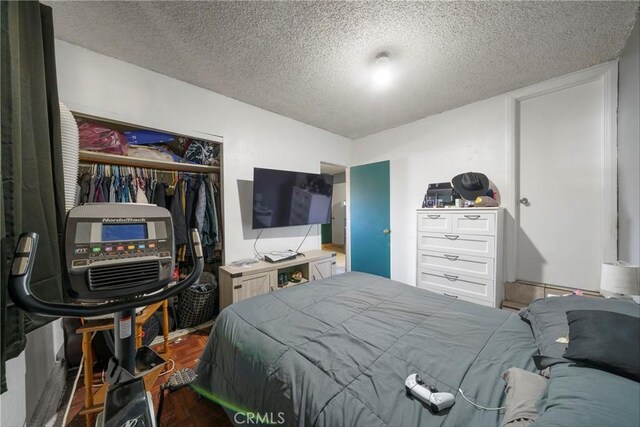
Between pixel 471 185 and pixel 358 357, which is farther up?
pixel 471 185

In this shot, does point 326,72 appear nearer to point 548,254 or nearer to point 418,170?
point 418,170

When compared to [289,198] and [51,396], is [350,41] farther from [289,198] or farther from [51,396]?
[51,396]

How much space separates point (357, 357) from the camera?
0.97 m

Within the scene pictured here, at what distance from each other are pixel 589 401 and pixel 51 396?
259 cm

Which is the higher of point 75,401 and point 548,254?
point 548,254

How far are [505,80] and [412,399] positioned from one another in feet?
9.11

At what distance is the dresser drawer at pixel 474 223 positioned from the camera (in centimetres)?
218

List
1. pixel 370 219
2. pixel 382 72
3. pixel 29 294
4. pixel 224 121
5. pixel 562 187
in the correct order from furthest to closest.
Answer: pixel 370 219
pixel 224 121
pixel 562 187
pixel 382 72
pixel 29 294

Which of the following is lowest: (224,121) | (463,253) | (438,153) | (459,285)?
(459,285)

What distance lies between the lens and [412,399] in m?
0.77

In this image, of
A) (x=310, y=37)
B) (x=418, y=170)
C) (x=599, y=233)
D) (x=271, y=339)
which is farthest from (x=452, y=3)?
(x=599, y=233)

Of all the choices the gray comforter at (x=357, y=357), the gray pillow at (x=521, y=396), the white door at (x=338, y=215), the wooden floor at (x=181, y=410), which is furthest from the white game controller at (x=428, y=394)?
the white door at (x=338, y=215)

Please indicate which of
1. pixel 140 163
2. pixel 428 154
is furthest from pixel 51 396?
pixel 428 154

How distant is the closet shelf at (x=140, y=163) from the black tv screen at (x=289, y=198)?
0.56 m
